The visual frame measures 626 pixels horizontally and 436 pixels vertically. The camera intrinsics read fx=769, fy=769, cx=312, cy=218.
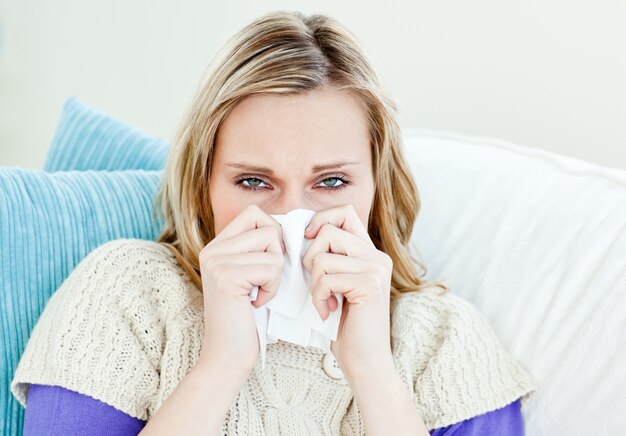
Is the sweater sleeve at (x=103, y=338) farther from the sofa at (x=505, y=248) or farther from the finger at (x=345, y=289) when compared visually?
the finger at (x=345, y=289)

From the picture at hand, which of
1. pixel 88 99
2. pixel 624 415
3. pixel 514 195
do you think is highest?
pixel 514 195

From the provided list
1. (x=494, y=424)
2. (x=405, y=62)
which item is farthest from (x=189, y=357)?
(x=405, y=62)

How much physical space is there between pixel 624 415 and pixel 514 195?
1.45ft

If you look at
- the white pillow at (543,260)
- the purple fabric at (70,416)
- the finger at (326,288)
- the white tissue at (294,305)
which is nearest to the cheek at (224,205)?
the white tissue at (294,305)

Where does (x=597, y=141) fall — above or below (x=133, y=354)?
above

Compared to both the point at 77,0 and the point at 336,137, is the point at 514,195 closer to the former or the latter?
the point at 336,137

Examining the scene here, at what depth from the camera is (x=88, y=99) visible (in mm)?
2779

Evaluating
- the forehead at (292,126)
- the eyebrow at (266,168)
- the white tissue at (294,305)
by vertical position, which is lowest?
the white tissue at (294,305)

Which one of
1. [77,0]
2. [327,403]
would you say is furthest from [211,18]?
[327,403]

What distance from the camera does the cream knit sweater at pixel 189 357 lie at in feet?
3.44

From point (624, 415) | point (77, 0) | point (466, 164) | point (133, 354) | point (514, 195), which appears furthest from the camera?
point (77, 0)

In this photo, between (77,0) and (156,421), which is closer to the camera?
(156,421)

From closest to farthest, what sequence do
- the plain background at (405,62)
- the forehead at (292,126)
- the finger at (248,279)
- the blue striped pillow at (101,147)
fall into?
1. the finger at (248,279)
2. the forehead at (292,126)
3. the plain background at (405,62)
4. the blue striped pillow at (101,147)

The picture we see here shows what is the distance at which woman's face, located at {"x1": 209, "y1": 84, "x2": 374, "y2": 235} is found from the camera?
3.54 ft
